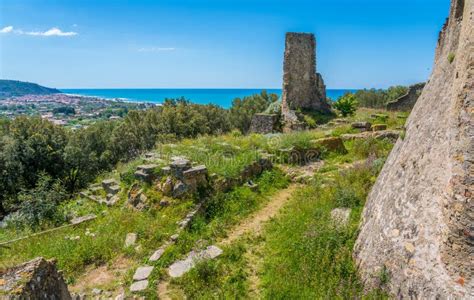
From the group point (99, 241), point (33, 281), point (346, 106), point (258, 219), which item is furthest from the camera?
point (346, 106)

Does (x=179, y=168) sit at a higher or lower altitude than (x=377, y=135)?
lower

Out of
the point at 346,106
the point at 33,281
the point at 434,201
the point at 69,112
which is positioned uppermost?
the point at 346,106

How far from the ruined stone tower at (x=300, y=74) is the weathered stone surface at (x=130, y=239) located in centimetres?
1626

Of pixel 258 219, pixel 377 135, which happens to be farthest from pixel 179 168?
pixel 377 135

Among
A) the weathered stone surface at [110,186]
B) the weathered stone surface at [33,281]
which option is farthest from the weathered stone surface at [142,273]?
the weathered stone surface at [110,186]

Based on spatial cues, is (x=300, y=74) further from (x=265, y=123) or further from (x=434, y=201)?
(x=434, y=201)

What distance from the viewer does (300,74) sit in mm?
22109

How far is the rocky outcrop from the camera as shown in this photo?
3.95 meters

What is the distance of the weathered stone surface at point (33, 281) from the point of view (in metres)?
3.80

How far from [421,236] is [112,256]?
6629 mm

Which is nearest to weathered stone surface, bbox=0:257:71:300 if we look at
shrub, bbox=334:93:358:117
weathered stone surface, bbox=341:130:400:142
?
weathered stone surface, bbox=341:130:400:142

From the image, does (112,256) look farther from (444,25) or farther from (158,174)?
(444,25)

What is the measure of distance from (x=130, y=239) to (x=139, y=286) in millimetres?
1929

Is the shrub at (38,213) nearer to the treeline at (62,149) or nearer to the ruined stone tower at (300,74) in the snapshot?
the treeline at (62,149)
